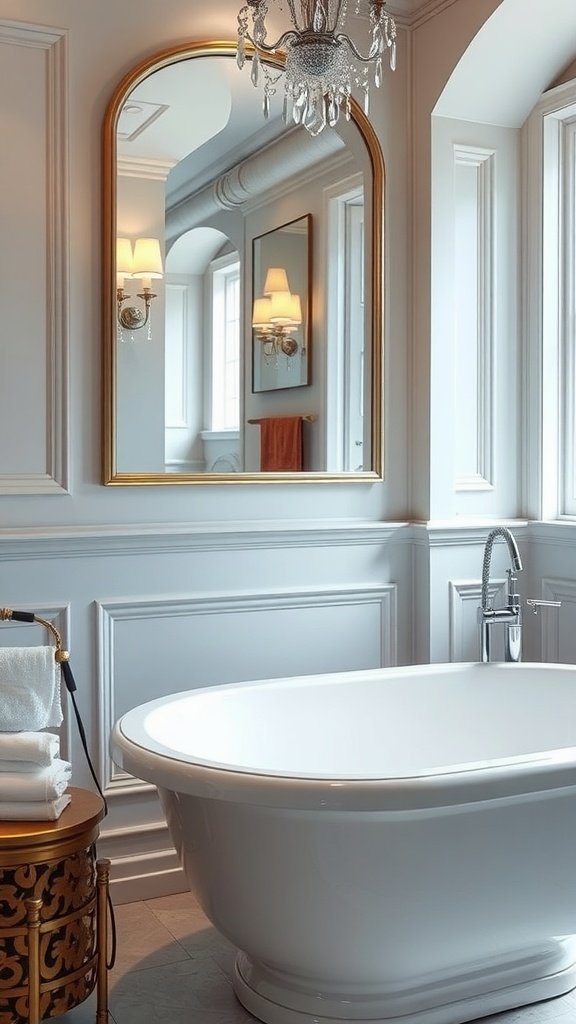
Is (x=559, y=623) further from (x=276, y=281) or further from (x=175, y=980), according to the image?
(x=175, y=980)

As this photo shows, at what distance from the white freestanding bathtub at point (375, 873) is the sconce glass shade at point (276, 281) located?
4.19ft

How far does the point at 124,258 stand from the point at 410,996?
1904mm

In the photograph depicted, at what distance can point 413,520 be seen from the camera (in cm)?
322

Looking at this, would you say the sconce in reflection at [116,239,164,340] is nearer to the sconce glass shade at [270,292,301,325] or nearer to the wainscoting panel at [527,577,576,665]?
the sconce glass shade at [270,292,301,325]

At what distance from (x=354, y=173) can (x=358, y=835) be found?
206cm

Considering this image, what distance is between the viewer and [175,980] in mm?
2287

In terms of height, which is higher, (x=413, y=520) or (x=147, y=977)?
(x=413, y=520)

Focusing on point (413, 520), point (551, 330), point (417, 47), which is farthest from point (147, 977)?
point (417, 47)

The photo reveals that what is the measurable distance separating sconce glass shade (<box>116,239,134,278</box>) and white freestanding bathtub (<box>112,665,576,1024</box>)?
1.16 m

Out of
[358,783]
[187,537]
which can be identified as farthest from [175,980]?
[187,537]

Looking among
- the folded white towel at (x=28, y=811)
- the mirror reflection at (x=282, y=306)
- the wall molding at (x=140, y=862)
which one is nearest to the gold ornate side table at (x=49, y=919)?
the folded white towel at (x=28, y=811)

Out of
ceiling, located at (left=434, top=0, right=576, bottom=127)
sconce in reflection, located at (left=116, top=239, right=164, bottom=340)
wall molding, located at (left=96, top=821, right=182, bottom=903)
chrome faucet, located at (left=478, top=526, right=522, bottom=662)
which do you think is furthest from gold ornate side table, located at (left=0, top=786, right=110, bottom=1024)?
ceiling, located at (left=434, top=0, right=576, bottom=127)

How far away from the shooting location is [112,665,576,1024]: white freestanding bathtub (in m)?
1.79

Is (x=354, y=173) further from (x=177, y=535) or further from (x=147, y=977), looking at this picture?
(x=147, y=977)
